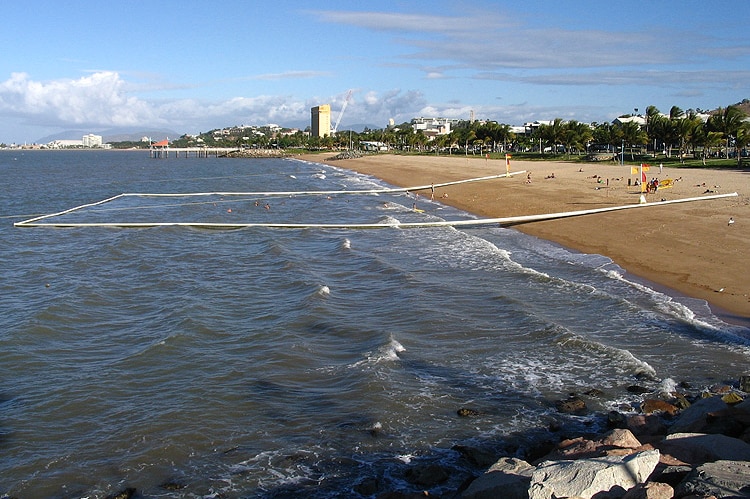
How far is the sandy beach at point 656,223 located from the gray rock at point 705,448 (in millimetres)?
9216

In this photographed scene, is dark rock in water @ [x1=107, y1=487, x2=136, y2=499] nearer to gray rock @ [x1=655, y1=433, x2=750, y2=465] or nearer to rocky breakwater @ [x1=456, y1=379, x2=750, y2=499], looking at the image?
rocky breakwater @ [x1=456, y1=379, x2=750, y2=499]

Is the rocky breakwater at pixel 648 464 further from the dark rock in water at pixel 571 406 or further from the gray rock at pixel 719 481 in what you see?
the dark rock in water at pixel 571 406

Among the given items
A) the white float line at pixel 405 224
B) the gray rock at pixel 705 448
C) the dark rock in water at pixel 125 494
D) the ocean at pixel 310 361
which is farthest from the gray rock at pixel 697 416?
the white float line at pixel 405 224

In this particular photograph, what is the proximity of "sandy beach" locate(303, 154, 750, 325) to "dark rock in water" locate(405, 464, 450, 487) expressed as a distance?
1026 centimetres

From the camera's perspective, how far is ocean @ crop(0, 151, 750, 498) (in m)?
9.70

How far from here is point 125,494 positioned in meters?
8.71

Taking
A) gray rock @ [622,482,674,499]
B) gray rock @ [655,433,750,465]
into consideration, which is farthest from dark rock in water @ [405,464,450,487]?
gray rock @ [622,482,674,499]

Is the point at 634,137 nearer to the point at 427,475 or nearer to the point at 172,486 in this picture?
the point at 427,475

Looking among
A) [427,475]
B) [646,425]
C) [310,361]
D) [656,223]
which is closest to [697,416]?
[646,425]

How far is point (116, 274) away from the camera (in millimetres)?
22859

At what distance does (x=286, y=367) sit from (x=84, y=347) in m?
4.98

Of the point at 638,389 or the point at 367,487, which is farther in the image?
the point at 638,389

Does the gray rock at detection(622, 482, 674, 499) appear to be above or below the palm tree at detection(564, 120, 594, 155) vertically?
below

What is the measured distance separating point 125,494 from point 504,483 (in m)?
4.97
